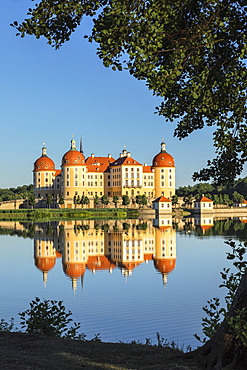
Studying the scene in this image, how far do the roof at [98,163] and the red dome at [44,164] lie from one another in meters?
5.85

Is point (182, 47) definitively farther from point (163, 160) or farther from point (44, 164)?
point (44, 164)

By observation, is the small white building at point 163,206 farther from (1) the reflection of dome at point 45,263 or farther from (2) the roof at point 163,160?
(1) the reflection of dome at point 45,263

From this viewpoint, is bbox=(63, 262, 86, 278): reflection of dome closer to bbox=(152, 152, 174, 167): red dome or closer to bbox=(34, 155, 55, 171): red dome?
bbox=(152, 152, 174, 167): red dome

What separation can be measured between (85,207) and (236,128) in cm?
6618

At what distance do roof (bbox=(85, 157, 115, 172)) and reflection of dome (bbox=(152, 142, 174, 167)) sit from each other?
308 inches


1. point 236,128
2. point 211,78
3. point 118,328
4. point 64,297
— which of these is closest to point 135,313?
point 118,328

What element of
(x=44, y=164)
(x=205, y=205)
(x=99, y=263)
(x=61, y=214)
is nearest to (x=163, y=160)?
(x=205, y=205)

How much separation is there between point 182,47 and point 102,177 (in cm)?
7425

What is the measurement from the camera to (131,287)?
37.6 feet

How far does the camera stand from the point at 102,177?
78.6 metres

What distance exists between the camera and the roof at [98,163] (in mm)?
78625

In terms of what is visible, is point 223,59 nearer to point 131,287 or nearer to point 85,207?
point 131,287

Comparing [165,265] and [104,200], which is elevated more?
[104,200]

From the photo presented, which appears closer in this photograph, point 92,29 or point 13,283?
point 92,29
